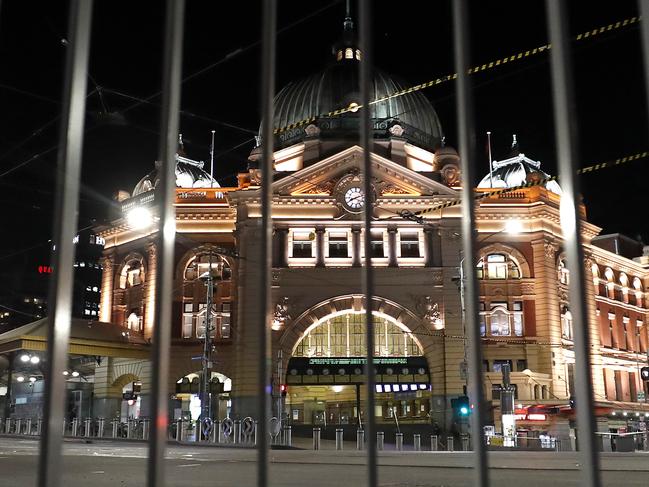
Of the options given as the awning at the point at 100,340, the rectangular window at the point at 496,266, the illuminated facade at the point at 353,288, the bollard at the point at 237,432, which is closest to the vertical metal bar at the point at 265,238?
the bollard at the point at 237,432

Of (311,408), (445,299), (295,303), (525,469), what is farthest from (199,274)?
(525,469)

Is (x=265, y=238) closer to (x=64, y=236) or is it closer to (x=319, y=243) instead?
(x=64, y=236)

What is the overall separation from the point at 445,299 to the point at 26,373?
115ft

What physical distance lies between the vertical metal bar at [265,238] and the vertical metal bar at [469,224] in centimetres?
134

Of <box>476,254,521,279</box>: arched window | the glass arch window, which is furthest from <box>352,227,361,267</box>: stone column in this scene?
<box>476,254,521,279</box>: arched window

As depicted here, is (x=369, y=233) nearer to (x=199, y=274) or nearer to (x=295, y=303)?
(x=295, y=303)

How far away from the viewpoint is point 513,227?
51844 mm

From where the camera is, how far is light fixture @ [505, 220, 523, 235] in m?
51.8

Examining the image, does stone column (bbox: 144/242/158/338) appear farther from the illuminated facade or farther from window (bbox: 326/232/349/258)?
window (bbox: 326/232/349/258)

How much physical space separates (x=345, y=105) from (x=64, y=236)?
55369 millimetres

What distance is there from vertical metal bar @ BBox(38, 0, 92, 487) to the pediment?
45.8 metres

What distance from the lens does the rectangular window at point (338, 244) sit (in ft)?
170

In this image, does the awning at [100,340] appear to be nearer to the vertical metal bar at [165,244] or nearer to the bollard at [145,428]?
the bollard at [145,428]

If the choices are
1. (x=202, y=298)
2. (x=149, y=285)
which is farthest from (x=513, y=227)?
(x=149, y=285)
